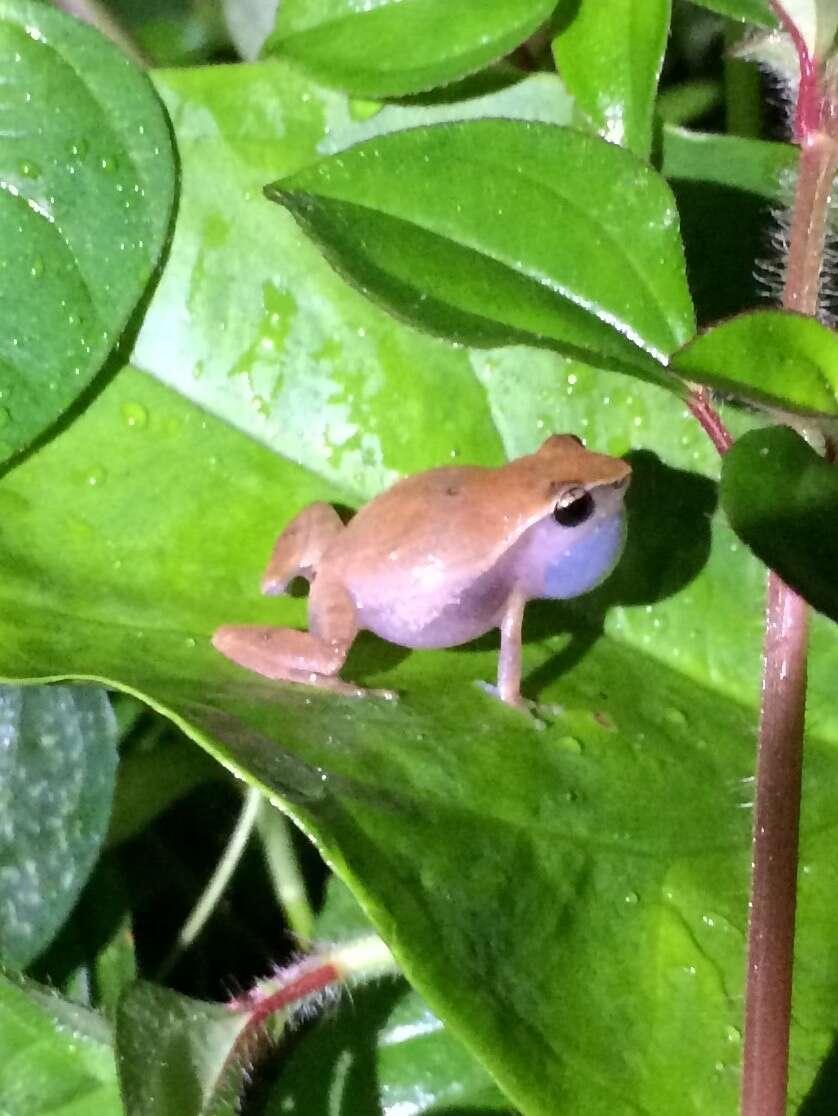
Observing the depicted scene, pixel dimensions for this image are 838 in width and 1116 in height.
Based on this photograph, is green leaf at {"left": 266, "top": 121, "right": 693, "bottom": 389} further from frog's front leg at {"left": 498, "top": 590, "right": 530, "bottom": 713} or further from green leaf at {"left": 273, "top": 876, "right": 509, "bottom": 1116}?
green leaf at {"left": 273, "top": 876, "right": 509, "bottom": 1116}

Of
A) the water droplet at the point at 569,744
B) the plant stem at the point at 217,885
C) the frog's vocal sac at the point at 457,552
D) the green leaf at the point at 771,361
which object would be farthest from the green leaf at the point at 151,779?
→ the green leaf at the point at 771,361

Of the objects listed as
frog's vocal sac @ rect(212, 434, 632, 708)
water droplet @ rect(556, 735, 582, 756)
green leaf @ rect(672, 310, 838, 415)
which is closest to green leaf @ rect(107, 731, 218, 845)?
frog's vocal sac @ rect(212, 434, 632, 708)

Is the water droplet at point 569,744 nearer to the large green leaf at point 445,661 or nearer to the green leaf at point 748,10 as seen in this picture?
the large green leaf at point 445,661

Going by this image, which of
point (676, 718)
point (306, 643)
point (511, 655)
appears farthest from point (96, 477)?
point (676, 718)

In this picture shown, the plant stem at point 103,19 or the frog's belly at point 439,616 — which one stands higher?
the plant stem at point 103,19

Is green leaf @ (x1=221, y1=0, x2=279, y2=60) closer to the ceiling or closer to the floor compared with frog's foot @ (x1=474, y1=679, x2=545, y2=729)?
closer to the ceiling

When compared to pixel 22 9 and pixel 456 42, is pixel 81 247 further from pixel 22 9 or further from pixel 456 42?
pixel 456 42

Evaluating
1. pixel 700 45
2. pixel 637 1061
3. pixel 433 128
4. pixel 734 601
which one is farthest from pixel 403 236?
pixel 700 45
